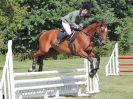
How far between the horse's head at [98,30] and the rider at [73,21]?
0.30 m

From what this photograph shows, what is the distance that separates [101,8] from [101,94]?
95.3 feet

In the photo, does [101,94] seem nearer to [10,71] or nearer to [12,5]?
[10,71]

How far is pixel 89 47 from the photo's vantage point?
11.7 metres

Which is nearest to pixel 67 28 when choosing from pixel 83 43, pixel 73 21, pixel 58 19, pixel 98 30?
pixel 73 21

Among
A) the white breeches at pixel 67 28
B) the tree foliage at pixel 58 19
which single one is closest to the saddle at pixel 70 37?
the white breeches at pixel 67 28

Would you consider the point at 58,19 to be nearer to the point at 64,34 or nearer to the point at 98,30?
the point at 64,34

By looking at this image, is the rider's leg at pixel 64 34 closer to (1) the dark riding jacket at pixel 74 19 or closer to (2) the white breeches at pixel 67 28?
(2) the white breeches at pixel 67 28

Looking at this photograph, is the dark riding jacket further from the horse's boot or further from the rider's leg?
the horse's boot

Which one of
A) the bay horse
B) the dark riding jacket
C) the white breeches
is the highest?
the dark riding jacket

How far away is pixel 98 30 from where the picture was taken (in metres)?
11.7

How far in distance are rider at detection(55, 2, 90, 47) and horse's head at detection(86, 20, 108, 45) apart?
30 centimetres

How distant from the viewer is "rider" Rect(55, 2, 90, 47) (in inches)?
446

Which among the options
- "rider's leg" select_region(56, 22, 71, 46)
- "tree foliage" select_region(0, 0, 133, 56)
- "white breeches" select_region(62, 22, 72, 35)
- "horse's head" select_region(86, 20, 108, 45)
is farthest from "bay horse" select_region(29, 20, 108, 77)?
"tree foliage" select_region(0, 0, 133, 56)

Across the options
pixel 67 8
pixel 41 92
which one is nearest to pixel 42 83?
pixel 41 92
